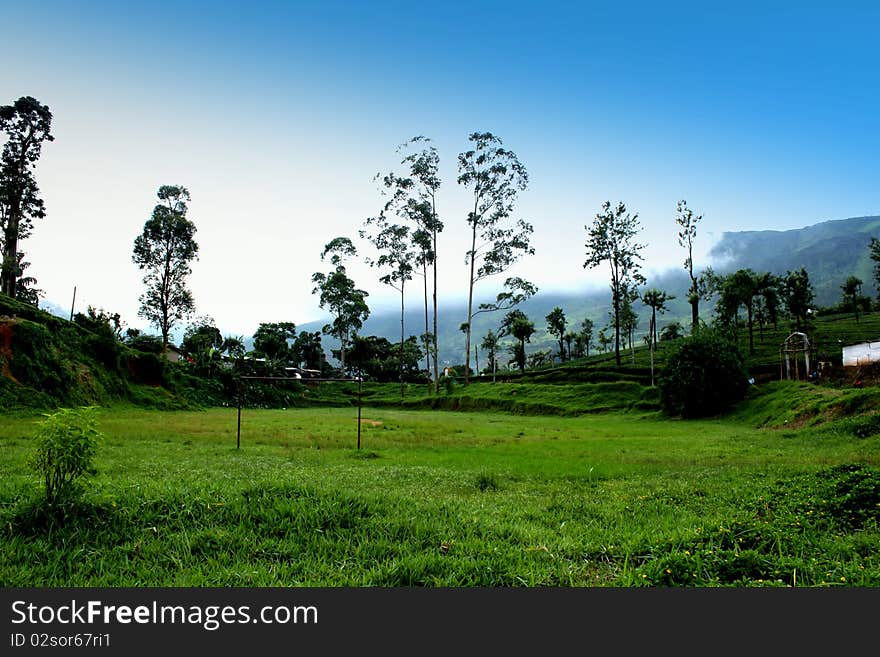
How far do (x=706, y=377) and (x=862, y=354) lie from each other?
47.8 ft

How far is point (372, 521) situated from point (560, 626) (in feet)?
9.35

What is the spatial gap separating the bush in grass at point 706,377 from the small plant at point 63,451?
32780 mm

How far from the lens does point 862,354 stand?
35812 millimetres

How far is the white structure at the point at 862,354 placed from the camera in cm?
3406

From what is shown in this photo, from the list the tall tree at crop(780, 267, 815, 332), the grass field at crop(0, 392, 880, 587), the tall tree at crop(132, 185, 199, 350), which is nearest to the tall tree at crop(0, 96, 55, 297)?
the tall tree at crop(132, 185, 199, 350)

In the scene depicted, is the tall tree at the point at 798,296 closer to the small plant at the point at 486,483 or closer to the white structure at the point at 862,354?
the white structure at the point at 862,354

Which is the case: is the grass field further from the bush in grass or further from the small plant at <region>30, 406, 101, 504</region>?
the bush in grass

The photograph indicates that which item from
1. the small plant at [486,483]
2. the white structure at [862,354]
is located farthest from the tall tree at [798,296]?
the small plant at [486,483]

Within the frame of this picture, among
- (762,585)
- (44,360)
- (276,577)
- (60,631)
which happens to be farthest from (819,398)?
(44,360)

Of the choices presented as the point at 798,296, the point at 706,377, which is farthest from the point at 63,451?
the point at 798,296

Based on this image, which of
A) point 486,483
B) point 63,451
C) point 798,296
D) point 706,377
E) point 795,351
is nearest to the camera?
point 63,451

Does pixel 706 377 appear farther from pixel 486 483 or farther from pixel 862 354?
pixel 486 483

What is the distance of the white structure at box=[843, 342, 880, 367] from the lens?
112 ft

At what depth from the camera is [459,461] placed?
45.0 feet
